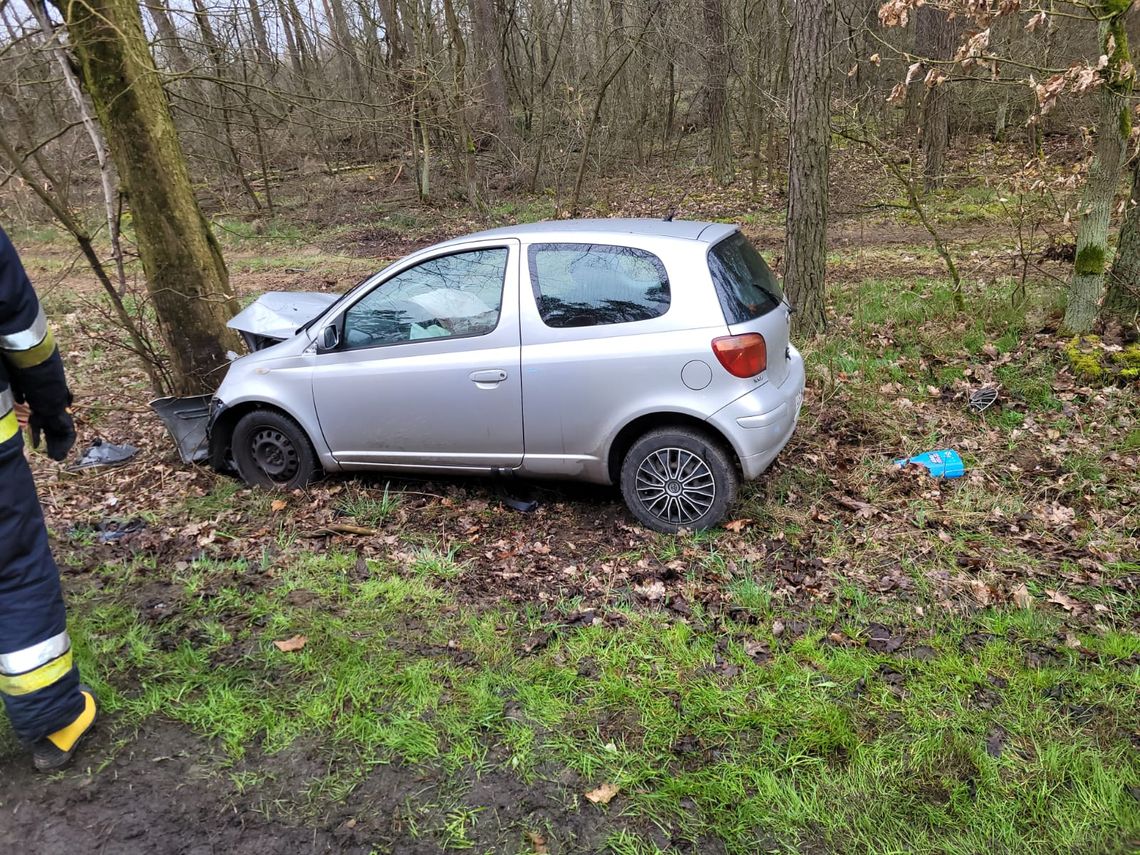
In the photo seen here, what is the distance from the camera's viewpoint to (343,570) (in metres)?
4.35

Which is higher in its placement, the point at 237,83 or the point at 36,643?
the point at 237,83

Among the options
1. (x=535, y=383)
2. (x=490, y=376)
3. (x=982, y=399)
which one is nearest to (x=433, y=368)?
(x=490, y=376)

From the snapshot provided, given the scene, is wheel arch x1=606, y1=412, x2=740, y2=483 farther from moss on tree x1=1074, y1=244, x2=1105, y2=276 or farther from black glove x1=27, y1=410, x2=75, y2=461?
moss on tree x1=1074, y1=244, x2=1105, y2=276

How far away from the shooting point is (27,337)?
2953mm

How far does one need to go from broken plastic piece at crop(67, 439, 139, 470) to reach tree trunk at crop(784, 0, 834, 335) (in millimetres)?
6230

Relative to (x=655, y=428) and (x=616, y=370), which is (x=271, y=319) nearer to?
(x=616, y=370)

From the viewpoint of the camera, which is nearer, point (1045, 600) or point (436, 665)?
point (436, 665)

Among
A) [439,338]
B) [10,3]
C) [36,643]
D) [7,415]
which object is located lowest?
[36,643]

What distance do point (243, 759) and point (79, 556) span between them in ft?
7.81

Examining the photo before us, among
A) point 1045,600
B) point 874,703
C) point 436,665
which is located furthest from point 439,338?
point 1045,600

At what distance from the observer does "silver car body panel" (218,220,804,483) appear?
437 cm

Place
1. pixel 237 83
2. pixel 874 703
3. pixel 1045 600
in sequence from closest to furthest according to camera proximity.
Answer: pixel 874 703
pixel 1045 600
pixel 237 83

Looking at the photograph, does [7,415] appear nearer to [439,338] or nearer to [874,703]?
[439,338]

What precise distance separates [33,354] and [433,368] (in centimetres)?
221
